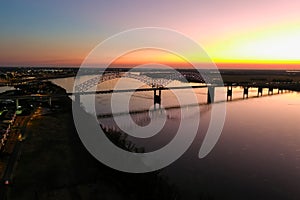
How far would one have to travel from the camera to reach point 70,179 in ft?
45.6

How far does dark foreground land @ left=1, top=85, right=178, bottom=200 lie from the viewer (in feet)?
40.8

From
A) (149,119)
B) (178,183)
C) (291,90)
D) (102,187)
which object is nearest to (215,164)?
(178,183)

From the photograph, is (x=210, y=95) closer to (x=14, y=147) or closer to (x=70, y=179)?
(x=14, y=147)

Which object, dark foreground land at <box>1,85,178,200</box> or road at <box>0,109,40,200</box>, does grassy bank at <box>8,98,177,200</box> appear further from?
road at <box>0,109,40,200</box>

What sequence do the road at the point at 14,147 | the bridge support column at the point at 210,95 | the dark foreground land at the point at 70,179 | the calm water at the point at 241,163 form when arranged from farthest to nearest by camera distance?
the bridge support column at the point at 210,95 → the calm water at the point at 241,163 → the road at the point at 14,147 → the dark foreground land at the point at 70,179

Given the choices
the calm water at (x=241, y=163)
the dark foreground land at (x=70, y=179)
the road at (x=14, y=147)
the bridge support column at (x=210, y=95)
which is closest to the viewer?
the dark foreground land at (x=70, y=179)

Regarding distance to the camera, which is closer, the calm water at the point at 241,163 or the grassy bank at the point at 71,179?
the grassy bank at the point at 71,179

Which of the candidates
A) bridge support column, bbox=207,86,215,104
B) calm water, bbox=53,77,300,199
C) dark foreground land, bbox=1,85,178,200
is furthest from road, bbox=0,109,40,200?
bridge support column, bbox=207,86,215,104

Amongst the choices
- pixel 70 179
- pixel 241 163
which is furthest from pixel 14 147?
pixel 241 163

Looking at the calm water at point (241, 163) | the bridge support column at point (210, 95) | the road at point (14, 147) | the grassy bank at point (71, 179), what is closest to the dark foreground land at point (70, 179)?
the grassy bank at point (71, 179)

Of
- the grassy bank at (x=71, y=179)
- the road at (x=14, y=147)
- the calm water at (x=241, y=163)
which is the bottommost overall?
the calm water at (x=241, y=163)

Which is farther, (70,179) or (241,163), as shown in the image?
(241,163)

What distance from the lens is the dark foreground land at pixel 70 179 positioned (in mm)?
12445

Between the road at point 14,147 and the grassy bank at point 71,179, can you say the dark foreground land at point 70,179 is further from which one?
the road at point 14,147
